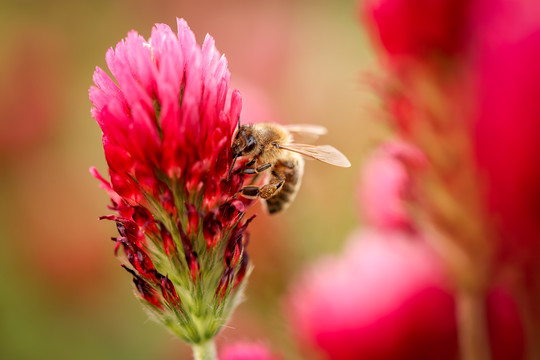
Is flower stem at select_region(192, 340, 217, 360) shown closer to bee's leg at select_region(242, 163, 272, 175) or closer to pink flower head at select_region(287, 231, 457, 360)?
bee's leg at select_region(242, 163, 272, 175)

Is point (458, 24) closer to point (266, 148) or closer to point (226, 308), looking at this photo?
point (266, 148)

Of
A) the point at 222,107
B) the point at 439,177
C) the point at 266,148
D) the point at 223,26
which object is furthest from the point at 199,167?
the point at 223,26

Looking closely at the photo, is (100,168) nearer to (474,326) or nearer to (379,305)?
(379,305)

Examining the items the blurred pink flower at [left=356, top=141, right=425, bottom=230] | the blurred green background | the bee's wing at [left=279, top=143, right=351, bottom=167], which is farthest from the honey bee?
the blurred green background

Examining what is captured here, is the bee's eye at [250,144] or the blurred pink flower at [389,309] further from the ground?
the bee's eye at [250,144]

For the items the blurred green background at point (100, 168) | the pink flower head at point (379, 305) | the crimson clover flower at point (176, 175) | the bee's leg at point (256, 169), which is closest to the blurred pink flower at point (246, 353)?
the crimson clover flower at point (176, 175)

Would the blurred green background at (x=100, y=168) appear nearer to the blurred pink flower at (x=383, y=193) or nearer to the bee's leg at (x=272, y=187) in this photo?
the blurred pink flower at (x=383, y=193)
